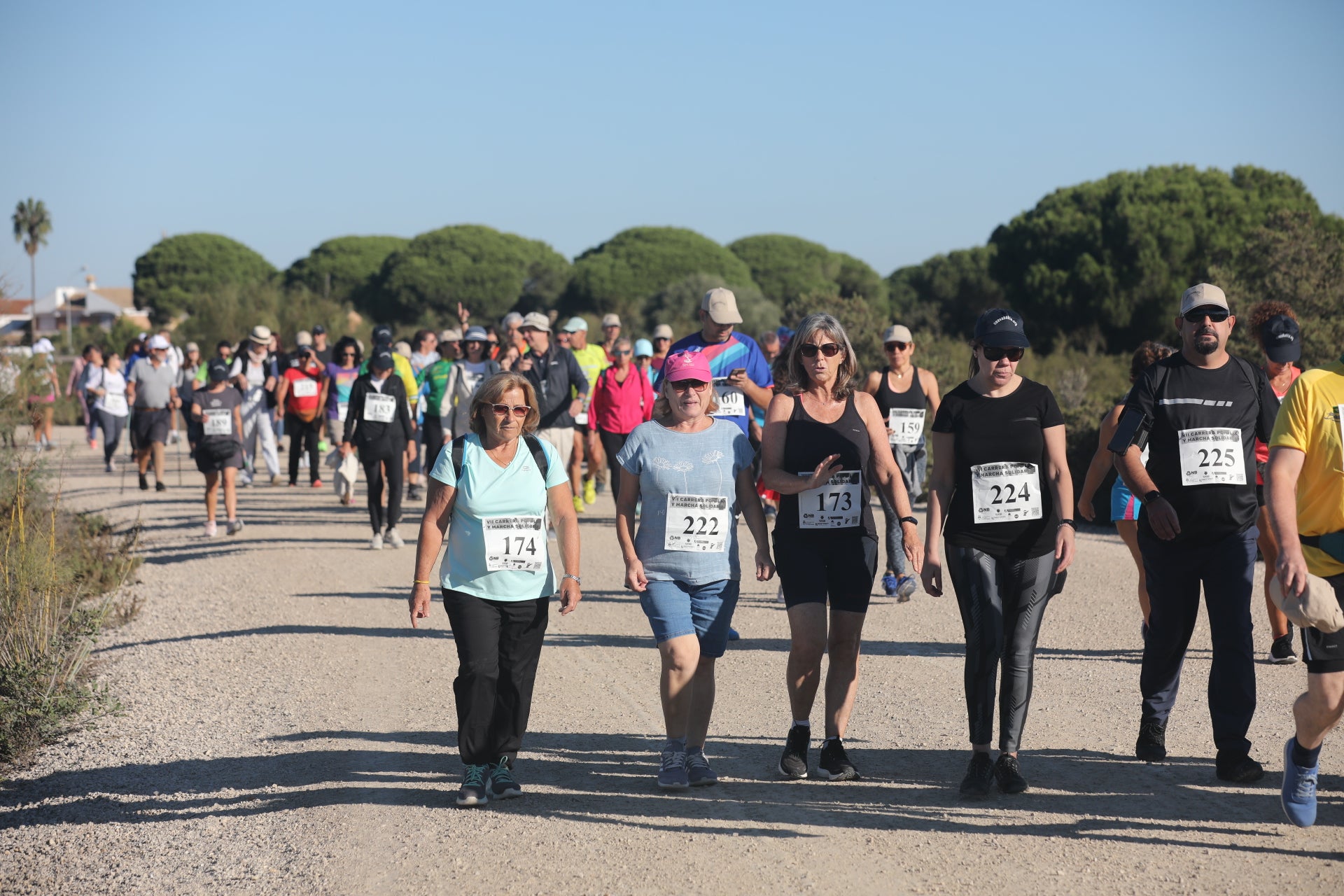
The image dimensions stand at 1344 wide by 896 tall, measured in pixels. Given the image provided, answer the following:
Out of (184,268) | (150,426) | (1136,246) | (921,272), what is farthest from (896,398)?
(184,268)

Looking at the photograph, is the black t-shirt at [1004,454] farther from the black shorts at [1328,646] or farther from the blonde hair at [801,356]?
the black shorts at [1328,646]

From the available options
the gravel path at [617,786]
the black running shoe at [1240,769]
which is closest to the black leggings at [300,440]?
the gravel path at [617,786]

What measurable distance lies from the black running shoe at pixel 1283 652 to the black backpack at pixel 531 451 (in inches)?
185

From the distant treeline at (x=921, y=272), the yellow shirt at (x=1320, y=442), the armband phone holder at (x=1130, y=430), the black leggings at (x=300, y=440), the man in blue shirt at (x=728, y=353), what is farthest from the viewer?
the distant treeline at (x=921, y=272)

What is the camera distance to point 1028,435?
5.71 metres

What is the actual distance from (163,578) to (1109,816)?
31.2 feet

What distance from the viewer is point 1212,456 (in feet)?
19.7

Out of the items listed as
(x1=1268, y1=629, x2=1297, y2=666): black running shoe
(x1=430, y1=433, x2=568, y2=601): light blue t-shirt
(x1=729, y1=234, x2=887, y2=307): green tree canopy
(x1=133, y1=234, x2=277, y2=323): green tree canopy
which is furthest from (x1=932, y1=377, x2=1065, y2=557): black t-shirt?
(x1=133, y1=234, x2=277, y2=323): green tree canopy

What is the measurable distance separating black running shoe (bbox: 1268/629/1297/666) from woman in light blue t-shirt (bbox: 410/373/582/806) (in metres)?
4.52

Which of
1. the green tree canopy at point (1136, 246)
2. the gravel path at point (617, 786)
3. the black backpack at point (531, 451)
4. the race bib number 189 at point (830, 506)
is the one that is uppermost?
the green tree canopy at point (1136, 246)

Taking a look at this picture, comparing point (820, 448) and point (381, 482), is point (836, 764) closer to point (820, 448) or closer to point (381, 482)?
point (820, 448)

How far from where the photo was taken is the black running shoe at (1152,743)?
6090 mm

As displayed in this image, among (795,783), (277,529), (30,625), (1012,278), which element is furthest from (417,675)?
(1012,278)

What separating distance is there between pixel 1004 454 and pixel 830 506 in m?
0.77
